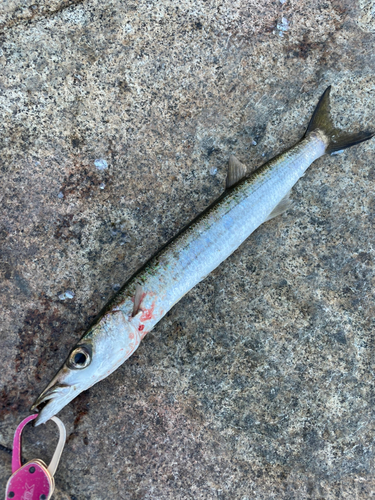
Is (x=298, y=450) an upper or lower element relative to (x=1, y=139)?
lower

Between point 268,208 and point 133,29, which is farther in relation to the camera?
point 133,29

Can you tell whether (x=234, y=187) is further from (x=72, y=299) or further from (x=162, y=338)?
(x=72, y=299)

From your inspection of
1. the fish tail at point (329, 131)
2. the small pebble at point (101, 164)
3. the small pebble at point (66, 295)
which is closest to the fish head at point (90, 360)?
the small pebble at point (66, 295)

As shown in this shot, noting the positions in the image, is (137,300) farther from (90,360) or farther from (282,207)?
(282,207)

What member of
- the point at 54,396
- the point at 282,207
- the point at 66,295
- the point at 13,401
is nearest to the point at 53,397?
the point at 54,396

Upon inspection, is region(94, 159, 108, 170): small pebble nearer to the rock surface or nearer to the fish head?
the rock surface

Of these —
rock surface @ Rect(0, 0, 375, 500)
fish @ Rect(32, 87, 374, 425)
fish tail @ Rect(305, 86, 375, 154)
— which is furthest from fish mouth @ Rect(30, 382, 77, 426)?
fish tail @ Rect(305, 86, 375, 154)

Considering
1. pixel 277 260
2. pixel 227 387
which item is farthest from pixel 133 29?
pixel 227 387
